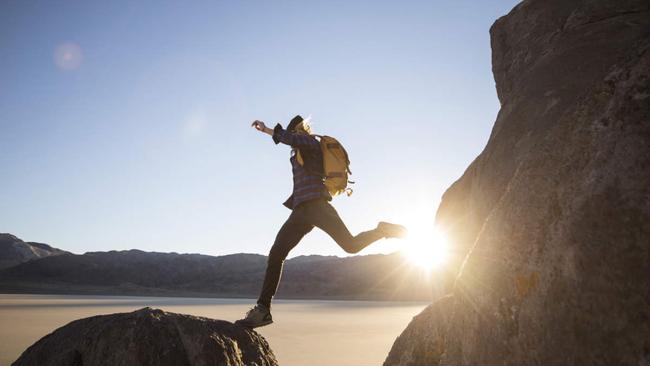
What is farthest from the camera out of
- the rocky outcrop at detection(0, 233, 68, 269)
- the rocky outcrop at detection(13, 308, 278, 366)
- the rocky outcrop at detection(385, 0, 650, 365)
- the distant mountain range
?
the rocky outcrop at detection(0, 233, 68, 269)

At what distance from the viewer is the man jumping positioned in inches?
136

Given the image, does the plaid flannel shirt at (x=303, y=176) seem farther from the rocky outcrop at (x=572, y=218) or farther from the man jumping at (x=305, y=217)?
the rocky outcrop at (x=572, y=218)

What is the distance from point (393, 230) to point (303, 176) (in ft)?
2.88

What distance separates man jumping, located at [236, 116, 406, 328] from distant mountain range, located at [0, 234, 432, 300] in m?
32.9

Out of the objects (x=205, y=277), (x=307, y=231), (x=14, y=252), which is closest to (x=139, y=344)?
(x=307, y=231)

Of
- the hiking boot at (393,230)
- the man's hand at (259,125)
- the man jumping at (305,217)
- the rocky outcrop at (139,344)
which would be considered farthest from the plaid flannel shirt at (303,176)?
the rocky outcrop at (139,344)

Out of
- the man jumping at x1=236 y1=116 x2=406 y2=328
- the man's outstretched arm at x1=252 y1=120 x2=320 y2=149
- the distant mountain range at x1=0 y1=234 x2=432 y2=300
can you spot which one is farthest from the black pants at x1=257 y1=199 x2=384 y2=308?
the distant mountain range at x1=0 y1=234 x2=432 y2=300

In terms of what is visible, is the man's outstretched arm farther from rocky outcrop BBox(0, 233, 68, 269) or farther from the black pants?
rocky outcrop BBox(0, 233, 68, 269)

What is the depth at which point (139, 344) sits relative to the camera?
2.89 meters

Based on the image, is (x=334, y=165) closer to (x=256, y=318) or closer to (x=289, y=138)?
(x=289, y=138)

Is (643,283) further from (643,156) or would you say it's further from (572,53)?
(572,53)

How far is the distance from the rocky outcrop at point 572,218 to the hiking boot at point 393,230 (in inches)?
41.3

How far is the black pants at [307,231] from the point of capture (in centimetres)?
344

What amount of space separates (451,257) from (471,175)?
0.78 metres
